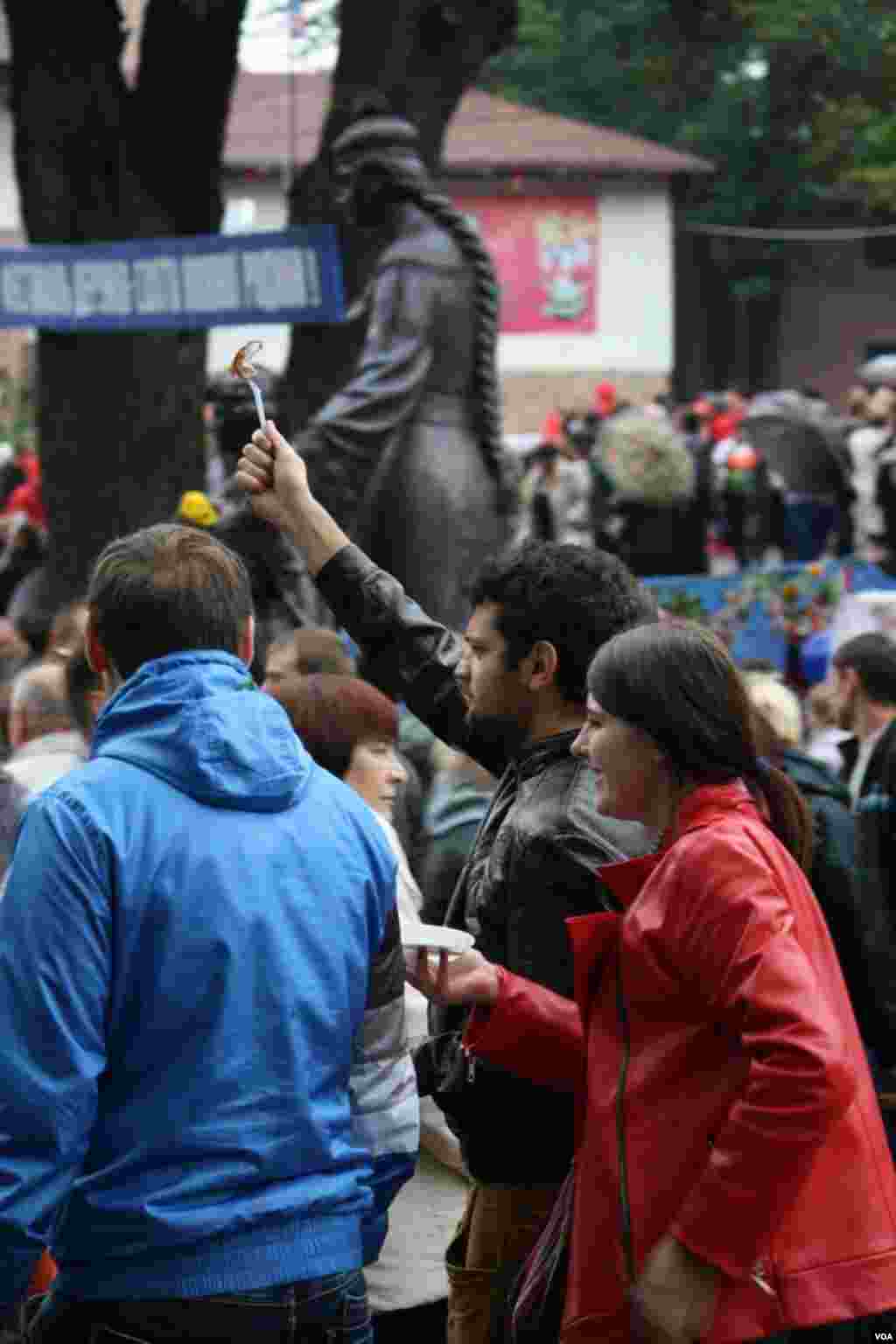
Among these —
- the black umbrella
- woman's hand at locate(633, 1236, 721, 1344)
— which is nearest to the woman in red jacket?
woman's hand at locate(633, 1236, 721, 1344)

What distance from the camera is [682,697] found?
10.0 ft

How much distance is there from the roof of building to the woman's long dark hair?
113 feet

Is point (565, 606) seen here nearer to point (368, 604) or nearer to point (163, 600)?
point (368, 604)

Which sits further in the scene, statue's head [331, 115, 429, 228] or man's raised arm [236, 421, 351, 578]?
statue's head [331, 115, 429, 228]

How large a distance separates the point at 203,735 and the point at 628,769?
1.79ft

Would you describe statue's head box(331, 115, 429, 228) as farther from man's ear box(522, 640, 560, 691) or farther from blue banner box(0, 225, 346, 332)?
man's ear box(522, 640, 560, 691)

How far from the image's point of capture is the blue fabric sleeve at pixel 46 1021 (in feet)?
8.77

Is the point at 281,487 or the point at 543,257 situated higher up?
the point at 281,487

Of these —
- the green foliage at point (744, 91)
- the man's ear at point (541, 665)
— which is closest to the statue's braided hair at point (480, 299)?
the man's ear at point (541, 665)

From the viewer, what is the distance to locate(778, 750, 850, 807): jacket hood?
5.34 meters

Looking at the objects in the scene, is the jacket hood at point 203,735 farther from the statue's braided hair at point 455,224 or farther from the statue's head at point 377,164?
the statue's head at point 377,164

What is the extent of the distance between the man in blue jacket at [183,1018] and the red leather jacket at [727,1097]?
0.29 m

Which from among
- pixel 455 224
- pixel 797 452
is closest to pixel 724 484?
pixel 797 452

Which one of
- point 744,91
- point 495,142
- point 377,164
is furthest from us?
point 744,91
